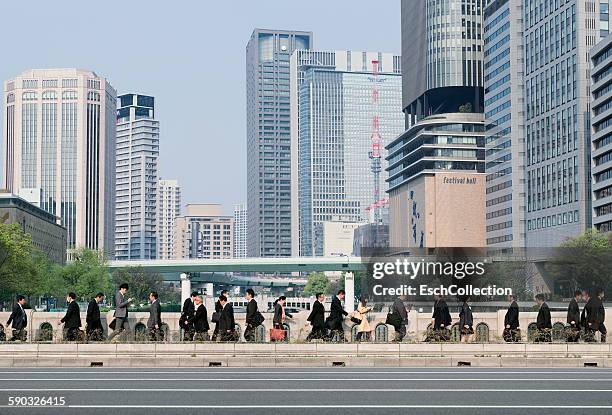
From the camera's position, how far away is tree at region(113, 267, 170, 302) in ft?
579

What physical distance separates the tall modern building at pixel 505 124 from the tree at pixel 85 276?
6541 centimetres

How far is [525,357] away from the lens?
A: 2947 centimetres

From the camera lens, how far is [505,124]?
168m

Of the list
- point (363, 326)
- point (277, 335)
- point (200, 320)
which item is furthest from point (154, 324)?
point (363, 326)

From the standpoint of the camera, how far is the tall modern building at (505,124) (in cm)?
16338

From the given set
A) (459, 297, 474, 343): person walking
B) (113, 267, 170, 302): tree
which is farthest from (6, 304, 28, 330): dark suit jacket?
(113, 267, 170, 302): tree

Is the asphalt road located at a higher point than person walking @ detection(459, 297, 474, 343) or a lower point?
lower

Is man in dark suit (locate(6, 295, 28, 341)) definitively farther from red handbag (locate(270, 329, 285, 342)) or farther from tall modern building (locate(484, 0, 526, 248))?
tall modern building (locate(484, 0, 526, 248))

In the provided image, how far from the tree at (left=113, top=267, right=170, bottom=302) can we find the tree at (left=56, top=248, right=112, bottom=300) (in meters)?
29.4

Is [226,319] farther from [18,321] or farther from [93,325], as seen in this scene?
[18,321]

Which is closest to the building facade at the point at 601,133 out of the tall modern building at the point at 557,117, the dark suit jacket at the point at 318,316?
the tall modern building at the point at 557,117

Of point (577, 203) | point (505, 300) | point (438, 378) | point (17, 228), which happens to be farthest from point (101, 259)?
point (438, 378)

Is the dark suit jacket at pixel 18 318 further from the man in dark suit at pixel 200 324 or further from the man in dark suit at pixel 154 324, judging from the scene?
the man in dark suit at pixel 200 324

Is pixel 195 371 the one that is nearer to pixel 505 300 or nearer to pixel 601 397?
pixel 601 397
